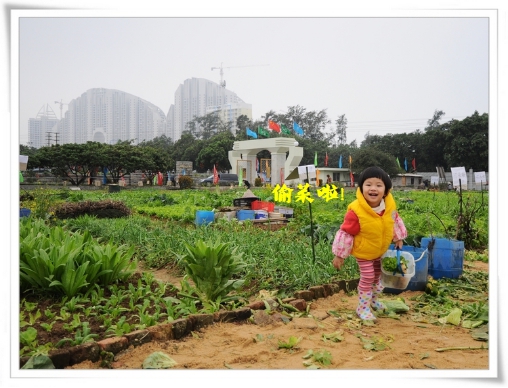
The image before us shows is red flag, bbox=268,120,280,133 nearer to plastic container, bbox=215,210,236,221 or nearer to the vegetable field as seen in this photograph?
plastic container, bbox=215,210,236,221

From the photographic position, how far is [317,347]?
2605 mm

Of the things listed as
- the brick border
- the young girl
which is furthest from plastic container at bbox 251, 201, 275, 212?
the young girl

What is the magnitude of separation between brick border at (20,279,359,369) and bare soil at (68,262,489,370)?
1.5 inches

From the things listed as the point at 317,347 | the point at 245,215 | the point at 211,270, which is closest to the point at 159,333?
the point at 211,270

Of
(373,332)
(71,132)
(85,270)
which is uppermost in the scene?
(71,132)

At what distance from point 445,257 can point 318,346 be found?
7.37 ft

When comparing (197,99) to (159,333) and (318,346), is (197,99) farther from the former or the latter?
(318,346)

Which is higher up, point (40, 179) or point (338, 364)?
point (40, 179)

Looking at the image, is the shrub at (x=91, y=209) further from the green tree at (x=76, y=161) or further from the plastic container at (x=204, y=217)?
the plastic container at (x=204, y=217)
